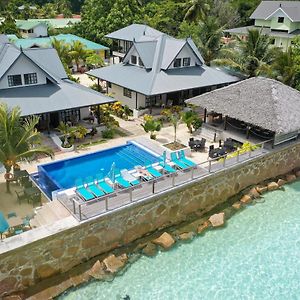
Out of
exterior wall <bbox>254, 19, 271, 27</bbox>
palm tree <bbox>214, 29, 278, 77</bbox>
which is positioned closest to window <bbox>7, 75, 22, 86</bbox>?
palm tree <bbox>214, 29, 278, 77</bbox>

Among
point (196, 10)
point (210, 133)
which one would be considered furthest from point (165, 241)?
point (196, 10)

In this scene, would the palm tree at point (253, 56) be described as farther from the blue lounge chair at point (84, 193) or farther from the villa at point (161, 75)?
the blue lounge chair at point (84, 193)

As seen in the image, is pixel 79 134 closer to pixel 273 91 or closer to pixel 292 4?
pixel 273 91

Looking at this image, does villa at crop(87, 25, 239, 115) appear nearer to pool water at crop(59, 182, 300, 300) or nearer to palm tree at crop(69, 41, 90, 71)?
palm tree at crop(69, 41, 90, 71)

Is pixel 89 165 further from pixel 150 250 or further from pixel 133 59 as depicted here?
pixel 133 59

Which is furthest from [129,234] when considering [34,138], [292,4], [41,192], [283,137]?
[292,4]

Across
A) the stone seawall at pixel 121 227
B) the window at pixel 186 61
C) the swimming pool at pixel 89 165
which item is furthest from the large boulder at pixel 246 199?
the window at pixel 186 61
